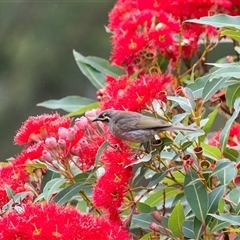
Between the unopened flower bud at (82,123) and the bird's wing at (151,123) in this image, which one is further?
the unopened flower bud at (82,123)

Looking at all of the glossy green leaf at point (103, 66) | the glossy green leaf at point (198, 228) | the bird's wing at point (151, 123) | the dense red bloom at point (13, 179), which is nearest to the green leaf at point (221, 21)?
the bird's wing at point (151, 123)

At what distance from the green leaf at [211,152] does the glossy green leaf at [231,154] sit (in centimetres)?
3

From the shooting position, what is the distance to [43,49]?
7266mm

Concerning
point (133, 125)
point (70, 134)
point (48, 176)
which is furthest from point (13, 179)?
point (133, 125)

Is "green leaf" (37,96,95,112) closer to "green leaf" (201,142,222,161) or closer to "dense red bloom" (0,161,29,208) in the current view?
"dense red bloom" (0,161,29,208)

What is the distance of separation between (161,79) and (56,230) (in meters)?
0.60

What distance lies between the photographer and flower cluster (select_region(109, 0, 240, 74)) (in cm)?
251

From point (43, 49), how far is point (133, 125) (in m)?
5.36

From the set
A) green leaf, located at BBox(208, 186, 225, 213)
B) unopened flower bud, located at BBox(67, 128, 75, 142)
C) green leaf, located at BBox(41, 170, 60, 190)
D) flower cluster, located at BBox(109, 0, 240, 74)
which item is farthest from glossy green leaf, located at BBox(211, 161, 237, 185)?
flower cluster, located at BBox(109, 0, 240, 74)

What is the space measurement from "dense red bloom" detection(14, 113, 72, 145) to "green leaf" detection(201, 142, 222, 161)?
36cm

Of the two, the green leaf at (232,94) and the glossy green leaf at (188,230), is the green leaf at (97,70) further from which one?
the glossy green leaf at (188,230)

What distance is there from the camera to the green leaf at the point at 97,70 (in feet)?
9.94

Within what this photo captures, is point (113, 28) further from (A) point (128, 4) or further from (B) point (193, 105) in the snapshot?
(B) point (193, 105)

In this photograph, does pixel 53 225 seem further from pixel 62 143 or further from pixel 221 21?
pixel 221 21
